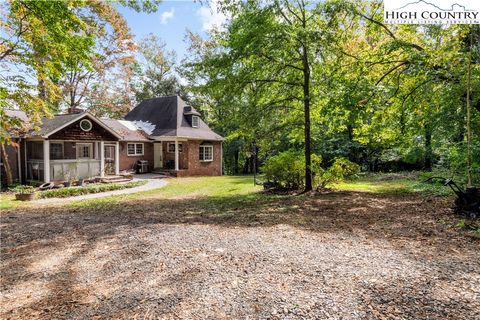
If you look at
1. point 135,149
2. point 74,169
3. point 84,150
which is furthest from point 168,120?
point 74,169

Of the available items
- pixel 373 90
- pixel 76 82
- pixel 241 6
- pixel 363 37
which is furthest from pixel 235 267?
pixel 76 82

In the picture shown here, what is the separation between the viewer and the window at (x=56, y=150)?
16.9 m

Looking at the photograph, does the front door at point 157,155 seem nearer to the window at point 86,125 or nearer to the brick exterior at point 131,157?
the brick exterior at point 131,157

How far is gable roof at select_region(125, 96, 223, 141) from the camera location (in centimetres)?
2142

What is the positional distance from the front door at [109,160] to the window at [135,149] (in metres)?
1.06

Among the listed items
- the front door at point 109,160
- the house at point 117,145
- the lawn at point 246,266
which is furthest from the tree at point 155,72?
the lawn at point 246,266

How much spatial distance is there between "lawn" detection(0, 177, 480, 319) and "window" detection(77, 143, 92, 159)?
1247 centimetres

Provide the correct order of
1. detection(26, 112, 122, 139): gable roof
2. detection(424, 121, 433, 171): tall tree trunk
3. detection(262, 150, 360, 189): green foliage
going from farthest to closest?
detection(26, 112, 122, 139): gable roof < detection(262, 150, 360, 189): green foliage < detection(424, 121, 433, 171): tall tree trunk

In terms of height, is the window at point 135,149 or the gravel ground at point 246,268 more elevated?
the window at point 135,149

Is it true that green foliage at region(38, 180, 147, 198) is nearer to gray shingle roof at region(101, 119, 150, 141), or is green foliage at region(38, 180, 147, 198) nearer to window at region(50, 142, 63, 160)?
window at region(50, 142, 63, 160)

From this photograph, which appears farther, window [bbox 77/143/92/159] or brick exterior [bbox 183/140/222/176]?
brick exterior [bbox 183/140/222/176]

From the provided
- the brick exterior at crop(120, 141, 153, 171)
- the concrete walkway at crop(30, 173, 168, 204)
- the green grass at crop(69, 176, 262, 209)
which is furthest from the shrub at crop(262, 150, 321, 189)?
the brick exterior at crop(120, 141, 153, 171)

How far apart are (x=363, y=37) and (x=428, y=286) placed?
36.7ft

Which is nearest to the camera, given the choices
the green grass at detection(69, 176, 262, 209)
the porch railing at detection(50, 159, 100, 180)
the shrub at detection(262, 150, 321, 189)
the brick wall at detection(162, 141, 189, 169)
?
the green grass at detection(69, 176, 262, 209)
